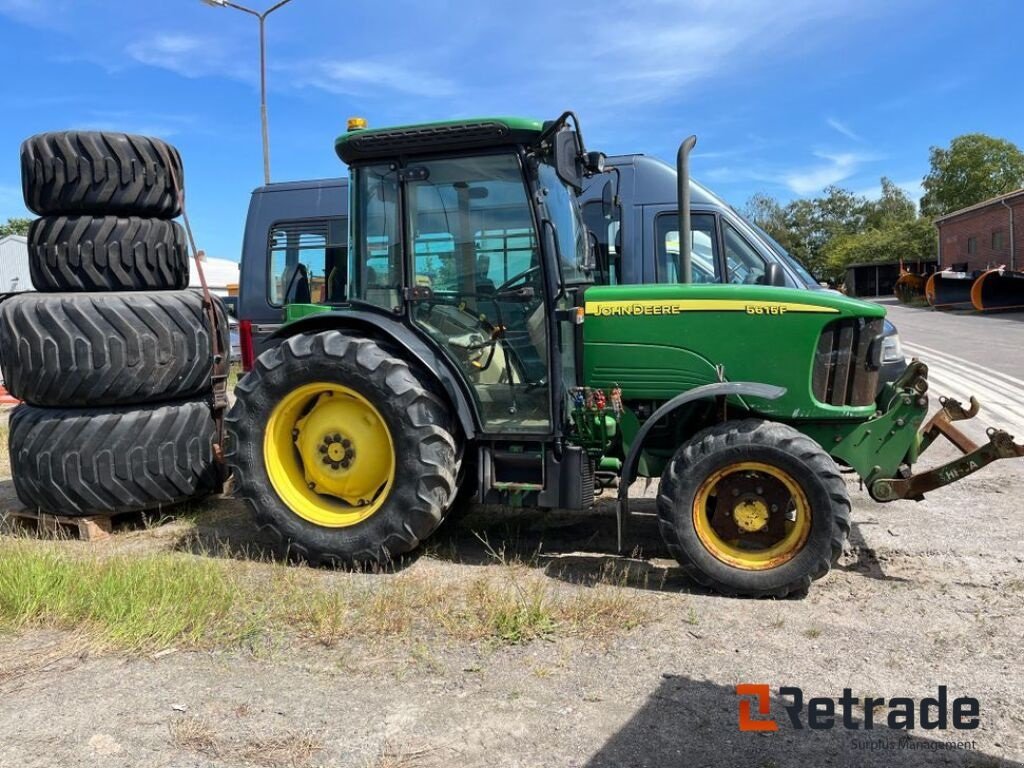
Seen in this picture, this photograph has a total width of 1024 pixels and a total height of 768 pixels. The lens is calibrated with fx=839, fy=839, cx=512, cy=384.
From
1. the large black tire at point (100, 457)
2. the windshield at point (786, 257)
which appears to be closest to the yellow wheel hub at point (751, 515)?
the large black tire at point (100, 457)

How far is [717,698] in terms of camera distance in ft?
10.3

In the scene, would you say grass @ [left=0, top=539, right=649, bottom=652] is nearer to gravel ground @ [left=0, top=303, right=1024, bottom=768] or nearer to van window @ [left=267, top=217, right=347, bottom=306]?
gravel ground @ [left=0, top=303, right=1024, bottom=768]

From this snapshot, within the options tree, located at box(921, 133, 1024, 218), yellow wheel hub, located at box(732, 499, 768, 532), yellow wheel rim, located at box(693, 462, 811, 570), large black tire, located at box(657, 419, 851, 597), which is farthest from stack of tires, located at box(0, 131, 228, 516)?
tree, located at box(921, 133, 1024, 218)

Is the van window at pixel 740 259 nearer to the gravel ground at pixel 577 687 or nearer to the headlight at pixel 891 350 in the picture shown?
the headlight at pixel 891 350

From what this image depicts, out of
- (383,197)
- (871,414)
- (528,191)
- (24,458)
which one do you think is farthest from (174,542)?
(871,414)

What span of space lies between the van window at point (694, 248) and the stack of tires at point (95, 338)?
13.9ft

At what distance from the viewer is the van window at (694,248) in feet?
25.1

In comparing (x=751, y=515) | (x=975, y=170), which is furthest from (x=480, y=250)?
(x=975, y=170)

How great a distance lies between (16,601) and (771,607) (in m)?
3.58

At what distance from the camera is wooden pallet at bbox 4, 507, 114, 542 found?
526cm

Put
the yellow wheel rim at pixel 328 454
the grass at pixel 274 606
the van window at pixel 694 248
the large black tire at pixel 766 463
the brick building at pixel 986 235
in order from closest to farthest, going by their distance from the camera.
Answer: the grass at pixel 274 606 < the large black tire at pixel 766 463 < the yellow wheel rim at pixel 328 454 < the van window at pixel 694 248 < the brick building at pixel 986 235

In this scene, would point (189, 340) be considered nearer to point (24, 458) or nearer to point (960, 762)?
point (24, 458)

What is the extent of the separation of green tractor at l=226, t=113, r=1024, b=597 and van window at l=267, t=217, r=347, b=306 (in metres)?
4.65

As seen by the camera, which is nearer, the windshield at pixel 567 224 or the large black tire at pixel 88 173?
the windshield at pixel 567 224
